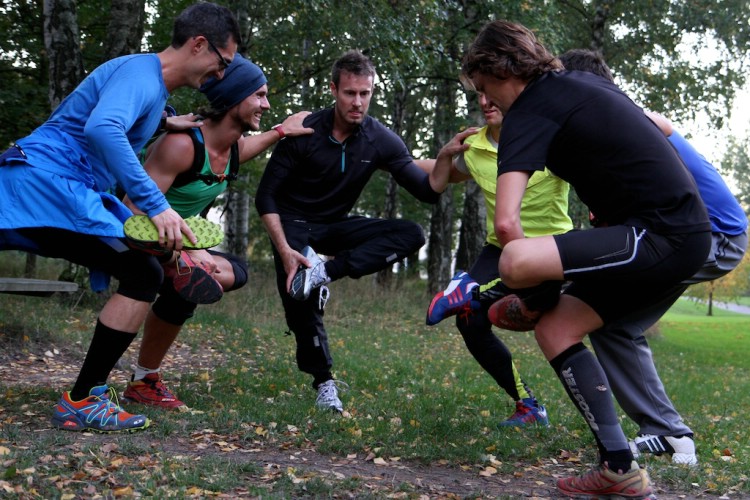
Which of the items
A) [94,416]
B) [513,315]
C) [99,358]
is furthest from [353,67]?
[94,416]

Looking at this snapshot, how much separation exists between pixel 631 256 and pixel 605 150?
1.57 ft

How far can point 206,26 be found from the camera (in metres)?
4.33

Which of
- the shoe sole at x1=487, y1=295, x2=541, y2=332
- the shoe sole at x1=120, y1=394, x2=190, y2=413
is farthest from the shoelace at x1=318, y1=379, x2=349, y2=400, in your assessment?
the shoe sole at x1=487, y1=295, x2=541, y2=332

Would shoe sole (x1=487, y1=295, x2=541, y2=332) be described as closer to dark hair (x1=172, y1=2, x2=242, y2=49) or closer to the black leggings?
the black leggings

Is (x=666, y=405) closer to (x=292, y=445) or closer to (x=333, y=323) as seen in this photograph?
(x=292, y=445)

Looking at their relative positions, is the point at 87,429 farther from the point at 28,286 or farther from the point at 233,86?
the point at 28,286

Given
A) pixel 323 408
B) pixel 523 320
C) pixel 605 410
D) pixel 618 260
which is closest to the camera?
pixel 618 260

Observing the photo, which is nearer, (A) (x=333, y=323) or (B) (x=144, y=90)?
(B) (x=144, y=90)

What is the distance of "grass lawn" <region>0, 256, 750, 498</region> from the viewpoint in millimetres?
3594

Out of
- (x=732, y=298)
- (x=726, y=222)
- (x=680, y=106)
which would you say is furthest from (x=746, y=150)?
(x=726, y=222)

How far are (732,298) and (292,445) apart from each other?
5635cm

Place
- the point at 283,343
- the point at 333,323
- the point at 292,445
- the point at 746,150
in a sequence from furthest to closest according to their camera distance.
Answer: the point at 746,150 → the point at 333,323 → the point at 283,343 → the point at 292,445

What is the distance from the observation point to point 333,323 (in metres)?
13.4

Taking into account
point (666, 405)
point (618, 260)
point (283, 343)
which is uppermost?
point (618, 260)
